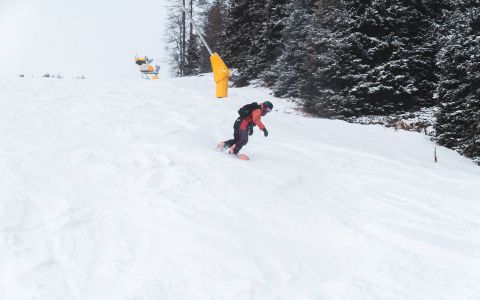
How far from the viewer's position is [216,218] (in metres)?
4.75

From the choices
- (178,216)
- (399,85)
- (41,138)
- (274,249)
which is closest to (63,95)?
(41,138)

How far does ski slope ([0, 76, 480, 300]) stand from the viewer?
3479 millimetres

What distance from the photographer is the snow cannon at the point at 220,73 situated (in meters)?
14.4

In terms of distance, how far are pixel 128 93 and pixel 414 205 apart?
432 inches

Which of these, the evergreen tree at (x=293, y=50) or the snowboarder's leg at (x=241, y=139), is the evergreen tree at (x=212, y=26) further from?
the snowboarder's leg at (x=241, y=139)

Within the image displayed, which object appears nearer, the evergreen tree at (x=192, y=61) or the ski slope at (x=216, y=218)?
the ski slope at (x=216, y=218)

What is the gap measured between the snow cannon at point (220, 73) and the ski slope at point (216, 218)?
5.37 m

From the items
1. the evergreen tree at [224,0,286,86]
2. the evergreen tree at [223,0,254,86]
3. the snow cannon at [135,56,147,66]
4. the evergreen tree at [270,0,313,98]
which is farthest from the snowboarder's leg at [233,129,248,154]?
the snow cannon at [135,56,147,66]

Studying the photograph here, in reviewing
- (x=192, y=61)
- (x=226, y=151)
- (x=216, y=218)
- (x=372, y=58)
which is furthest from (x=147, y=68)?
(x=216, y=218)

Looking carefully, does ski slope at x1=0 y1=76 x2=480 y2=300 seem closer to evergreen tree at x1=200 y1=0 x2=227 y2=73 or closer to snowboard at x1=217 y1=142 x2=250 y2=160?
snowboard at x1=217 y1=142 x2=250 y2=160

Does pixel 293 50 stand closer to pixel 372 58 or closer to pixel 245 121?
pixel 372 58

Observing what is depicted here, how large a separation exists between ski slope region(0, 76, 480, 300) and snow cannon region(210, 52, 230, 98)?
5.37 meters

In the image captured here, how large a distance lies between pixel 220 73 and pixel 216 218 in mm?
10754

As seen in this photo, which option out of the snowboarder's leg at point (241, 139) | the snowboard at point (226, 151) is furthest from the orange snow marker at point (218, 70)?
the snowboarder's leg at point (241, 139)
